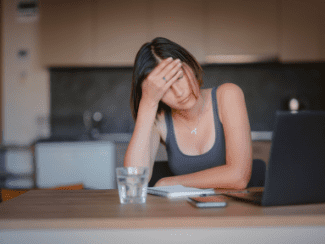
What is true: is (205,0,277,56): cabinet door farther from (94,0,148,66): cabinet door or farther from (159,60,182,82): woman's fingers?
(159,60,182,82): woman's fingers

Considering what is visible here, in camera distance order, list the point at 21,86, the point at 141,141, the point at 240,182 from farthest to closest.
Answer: the point at 21,86 → the point at 141,141 → the point at 240,182

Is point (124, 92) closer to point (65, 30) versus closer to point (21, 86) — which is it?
point (65, 30)

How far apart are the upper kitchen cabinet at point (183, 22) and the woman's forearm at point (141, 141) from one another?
2295 millimetres

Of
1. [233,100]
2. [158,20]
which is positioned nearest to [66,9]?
[158,20]

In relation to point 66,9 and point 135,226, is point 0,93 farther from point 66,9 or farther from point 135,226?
point 135,226

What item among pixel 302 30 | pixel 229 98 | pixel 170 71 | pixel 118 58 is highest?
pixel 302 30

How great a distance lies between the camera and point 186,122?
144 centimetres

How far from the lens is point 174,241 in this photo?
52cm

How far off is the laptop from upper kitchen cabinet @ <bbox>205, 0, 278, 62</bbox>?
2.87 m

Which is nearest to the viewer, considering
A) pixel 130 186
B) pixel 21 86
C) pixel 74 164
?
pixel 130 186

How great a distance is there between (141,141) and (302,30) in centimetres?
289

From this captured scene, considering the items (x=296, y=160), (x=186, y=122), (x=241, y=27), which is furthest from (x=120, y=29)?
(x=296, y=160)

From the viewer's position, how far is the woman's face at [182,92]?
1.24 meters

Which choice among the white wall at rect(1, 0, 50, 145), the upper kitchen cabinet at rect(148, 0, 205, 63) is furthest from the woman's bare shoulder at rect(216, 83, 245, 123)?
the white wall at rect(1, 0, 50, 145)
